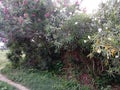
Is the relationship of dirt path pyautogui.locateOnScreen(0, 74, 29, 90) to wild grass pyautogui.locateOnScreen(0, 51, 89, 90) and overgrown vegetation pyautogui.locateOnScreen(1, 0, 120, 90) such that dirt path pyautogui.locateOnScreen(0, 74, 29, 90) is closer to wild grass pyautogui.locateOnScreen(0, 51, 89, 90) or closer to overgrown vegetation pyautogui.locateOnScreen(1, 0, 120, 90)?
wild grass pyautogui.locateOnScreen(0, 51, 89, 90)

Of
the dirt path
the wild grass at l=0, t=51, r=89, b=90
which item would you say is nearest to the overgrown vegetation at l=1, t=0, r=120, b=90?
the wild grass at l=0, t=51, r=89, b=90

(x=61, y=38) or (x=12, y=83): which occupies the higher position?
(x=61, y=38)

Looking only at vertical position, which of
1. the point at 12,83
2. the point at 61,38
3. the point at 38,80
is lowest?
the point at 12,83

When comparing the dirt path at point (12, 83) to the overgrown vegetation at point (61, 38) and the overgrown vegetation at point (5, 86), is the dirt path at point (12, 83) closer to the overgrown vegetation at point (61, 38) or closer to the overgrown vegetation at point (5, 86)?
Answer: the overgrown vegetation at point (5, 86)

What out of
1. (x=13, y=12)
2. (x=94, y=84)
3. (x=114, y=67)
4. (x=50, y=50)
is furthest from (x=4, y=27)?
(x=114, y=67)

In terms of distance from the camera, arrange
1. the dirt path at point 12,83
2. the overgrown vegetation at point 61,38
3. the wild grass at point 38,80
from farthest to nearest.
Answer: the dirt path at point 12,83
the wild grass at point 38,80
the overgrown vegetation at point 61,38

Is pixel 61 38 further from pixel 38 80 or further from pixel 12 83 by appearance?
pixel 12 83

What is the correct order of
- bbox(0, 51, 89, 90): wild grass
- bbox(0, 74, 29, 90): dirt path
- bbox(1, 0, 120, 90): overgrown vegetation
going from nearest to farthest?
1. bbox(1, 0, 120, 90): overgrown vegetation
2. bbox(0, 51, 89, 90): wild grass
3. bbox(0, 74, 29, 90): dirt path

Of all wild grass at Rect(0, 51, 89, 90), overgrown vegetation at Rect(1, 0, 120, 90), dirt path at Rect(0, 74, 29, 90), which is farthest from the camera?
dirt path at Rect(0, 74, 29, 90)

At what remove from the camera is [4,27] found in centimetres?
959

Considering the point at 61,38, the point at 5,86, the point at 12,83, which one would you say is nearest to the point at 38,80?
the point at 12,83

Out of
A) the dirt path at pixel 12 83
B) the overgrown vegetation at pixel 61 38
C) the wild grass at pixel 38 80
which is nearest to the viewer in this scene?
the overgrown vegetation at pixel 61 38

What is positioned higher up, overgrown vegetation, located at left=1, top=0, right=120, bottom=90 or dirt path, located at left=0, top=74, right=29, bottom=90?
overgrown vegetation, located at left=1, top=0, right=120, bottom=90

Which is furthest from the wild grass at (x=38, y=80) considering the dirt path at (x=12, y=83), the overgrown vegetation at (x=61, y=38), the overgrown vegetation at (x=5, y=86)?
the overgrown vegetation at (x=61, y=38)
